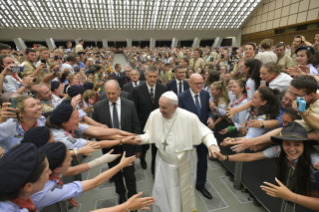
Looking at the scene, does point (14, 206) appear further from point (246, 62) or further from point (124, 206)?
point (246, 62)

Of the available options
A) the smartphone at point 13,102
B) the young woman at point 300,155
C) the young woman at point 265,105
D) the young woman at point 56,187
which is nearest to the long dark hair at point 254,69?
the young woman at point 265,105

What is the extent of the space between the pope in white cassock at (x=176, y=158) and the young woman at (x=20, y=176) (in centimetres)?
149

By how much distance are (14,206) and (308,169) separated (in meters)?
2.64

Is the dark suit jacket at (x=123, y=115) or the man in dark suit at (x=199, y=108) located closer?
the dark suit jacket at (x=123, y=115)

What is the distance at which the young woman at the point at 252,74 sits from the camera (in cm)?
341

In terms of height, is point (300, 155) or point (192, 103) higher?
point (192, 103)

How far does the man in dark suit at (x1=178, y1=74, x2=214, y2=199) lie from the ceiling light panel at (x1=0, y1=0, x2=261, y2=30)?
3477 centimetres

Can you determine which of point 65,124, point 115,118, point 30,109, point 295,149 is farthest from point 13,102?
point 295,149

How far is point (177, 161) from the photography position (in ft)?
8.18

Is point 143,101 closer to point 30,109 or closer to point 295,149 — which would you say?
point 30,109

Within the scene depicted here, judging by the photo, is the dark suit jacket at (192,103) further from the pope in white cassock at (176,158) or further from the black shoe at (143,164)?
the black shoe at (143,164)

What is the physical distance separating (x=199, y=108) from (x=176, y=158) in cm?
115

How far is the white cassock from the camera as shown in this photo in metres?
2.49

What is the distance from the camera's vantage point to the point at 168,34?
120 feet
